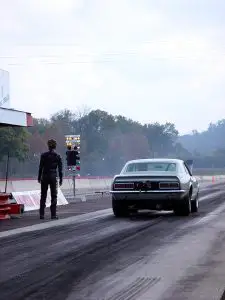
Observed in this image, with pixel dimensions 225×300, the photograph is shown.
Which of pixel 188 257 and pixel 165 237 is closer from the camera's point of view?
pixel 188 257

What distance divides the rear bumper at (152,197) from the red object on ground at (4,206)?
112 inches

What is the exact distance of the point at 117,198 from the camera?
58.7 ft

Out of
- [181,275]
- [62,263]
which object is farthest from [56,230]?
[181,275]

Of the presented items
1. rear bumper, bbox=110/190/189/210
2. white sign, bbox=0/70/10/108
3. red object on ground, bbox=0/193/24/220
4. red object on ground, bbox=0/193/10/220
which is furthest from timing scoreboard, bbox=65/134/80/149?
rear bumper, bbox=110/190/189/210

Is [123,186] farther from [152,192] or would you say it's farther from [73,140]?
[73,140]

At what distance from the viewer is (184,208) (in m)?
18.0

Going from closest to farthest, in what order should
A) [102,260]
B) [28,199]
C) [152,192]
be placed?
[102,260] < [152,192] < [28,199]

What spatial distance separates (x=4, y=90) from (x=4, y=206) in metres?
3.10

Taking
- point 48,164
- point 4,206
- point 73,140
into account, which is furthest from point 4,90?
point 73,140

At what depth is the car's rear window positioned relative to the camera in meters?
18.7

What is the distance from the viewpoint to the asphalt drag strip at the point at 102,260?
741 centimetres

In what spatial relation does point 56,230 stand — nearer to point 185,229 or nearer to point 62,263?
point 185,229

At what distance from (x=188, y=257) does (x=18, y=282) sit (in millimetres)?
2881

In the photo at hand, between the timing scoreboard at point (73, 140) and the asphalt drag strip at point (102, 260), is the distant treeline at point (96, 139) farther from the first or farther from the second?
the asphalt drag strip at point (102, 260)
